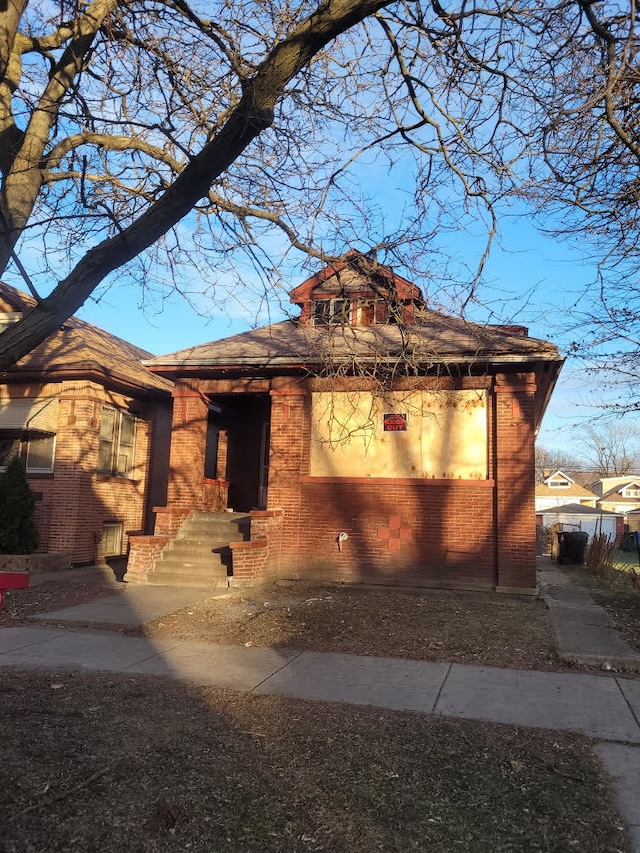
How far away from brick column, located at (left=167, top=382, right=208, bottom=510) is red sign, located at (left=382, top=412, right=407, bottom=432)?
3.80 m

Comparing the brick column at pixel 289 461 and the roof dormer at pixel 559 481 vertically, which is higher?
the roof dormer at pixel 559 481

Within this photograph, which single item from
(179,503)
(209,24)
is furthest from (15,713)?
(179,503)

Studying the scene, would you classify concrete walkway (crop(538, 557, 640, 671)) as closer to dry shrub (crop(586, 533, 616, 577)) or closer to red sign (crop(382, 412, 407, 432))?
red sign (crop(382, 412, 407, 432))

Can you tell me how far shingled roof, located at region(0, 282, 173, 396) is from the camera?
1370 cm

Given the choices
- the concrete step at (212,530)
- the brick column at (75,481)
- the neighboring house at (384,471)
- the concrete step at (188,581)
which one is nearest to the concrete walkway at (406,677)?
the concrete step at (188,581)

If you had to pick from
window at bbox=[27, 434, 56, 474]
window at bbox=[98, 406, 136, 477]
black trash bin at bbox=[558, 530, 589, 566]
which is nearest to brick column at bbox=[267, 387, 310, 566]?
window at bbox=[98, 406, 136, 477]

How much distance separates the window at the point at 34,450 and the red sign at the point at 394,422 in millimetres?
7213

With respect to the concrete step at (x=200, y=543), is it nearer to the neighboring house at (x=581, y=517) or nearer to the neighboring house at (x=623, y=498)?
the neighboring house at (x=581, y=517)

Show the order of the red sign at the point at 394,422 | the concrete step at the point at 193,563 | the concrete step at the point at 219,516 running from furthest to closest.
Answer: the concrete step at the point at 219,516
the red sign at the point at 394,422
the concrete step at the point at 193,563

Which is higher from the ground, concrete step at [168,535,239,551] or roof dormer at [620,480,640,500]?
roof dormer at [620,480,640,500]

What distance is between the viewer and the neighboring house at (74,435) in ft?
44.8

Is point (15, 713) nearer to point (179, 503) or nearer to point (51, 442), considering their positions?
point (179, 503)

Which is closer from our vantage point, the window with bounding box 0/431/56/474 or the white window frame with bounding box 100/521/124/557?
the window with bounding box 0/431/56/474

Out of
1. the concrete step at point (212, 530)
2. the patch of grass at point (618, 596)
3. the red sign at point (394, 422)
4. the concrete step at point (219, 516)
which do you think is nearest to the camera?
the patch of grass at point (618, 596)
